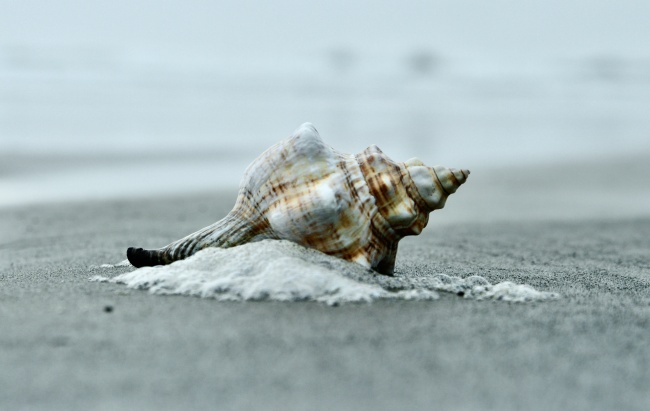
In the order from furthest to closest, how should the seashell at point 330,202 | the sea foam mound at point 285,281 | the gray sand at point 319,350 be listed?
the seashell at point 330,202 → the sea foam mound at point 285,281 → the gray sand at point 319,350

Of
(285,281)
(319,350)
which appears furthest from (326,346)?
(285,281)

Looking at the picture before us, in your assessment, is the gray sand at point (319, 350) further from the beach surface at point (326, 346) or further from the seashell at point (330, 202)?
the seashell at point (330, 202)

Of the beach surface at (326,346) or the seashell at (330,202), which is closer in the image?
the beach surface at (326,346)

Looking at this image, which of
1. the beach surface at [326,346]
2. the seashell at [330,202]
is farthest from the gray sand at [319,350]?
the seashell at [330,202]

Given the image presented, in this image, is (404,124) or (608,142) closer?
(608,142)

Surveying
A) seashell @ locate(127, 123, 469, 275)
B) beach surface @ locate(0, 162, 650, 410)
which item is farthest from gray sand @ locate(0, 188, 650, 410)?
seashell @ locate(127, 123, 469, 275)

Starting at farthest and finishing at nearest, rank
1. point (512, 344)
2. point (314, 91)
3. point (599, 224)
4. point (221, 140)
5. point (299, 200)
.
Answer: point (314, 91)
point (221, 140)
point (599, 224)
point (299, 200)
point (512, 344)

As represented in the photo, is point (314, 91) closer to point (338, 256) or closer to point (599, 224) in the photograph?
point (599, 224)

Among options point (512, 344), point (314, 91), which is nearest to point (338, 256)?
point (512, 344)
